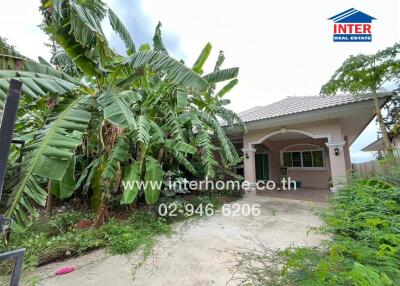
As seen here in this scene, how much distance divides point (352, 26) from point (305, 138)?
583 cm

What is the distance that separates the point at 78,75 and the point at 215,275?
5.45 meters

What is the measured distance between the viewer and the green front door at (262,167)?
1173cm

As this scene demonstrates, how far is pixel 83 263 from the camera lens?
10.3 ft

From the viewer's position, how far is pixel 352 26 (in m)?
6.21

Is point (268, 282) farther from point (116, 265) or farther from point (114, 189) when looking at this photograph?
point (114, 189)

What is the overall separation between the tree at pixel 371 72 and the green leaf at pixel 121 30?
23.5 ft

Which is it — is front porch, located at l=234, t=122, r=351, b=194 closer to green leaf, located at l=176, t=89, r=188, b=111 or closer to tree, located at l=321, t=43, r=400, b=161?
tree, located at l=321, t=43, r=400, b=161

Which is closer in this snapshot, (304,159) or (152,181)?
(152,181)

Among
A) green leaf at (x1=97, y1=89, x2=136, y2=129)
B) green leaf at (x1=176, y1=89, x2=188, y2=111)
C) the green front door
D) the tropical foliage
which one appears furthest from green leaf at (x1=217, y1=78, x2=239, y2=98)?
the green front door

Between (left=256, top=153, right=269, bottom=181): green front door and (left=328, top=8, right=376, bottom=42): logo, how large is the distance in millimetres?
6967

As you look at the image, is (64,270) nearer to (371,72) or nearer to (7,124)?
(7,124)

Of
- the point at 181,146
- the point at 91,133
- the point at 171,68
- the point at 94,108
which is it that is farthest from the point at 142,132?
the point at 91,133

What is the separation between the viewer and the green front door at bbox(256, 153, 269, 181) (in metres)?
11.7

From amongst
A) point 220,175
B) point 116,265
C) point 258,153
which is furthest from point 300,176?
point 116,265
